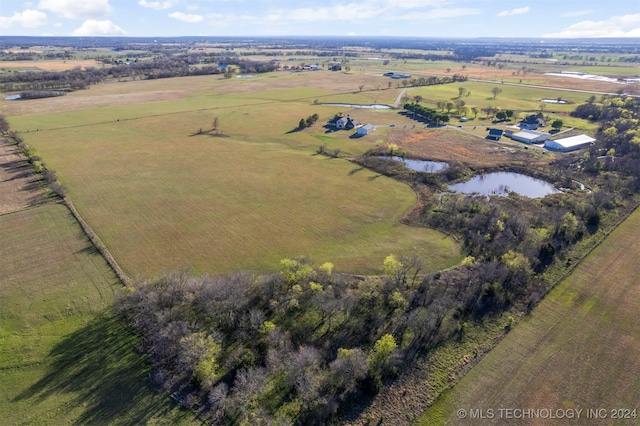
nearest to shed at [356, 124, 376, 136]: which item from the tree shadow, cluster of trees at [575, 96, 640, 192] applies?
cluster of trees at [575, 96, 640, 192]

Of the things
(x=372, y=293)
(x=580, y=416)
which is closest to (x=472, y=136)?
(x=372, y=293)

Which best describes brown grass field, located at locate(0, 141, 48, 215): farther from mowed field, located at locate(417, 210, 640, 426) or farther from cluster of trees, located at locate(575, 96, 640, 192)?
cluster of trees, located at locate(575, 96, 640, 192)

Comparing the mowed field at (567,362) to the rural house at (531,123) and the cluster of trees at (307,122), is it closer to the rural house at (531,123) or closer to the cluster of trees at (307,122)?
the rural house at (531,123)

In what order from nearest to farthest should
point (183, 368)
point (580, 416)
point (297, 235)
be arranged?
point (580, 416), point (183, 368), point (297, 235)

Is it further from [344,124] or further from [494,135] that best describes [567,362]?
[344,124]

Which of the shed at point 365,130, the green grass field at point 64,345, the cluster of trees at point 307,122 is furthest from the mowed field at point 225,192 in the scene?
the green grass field at point 64,345

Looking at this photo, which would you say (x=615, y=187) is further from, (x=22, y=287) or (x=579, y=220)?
(x=22, y=287)
